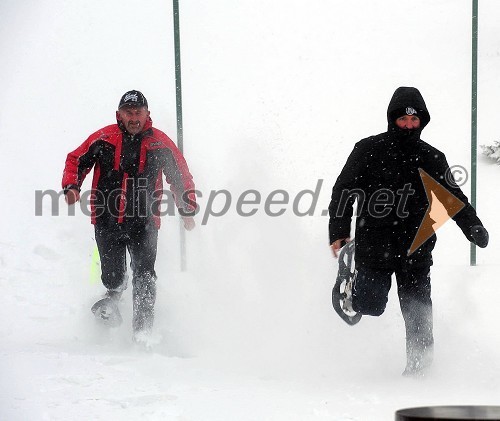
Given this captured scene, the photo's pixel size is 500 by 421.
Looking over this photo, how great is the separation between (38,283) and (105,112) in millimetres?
6024

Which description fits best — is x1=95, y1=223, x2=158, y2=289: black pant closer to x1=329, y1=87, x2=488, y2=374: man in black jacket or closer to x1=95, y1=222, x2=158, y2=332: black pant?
x1=95, y1=222, x2=158, y2=332: black pant

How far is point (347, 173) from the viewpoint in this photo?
4891mm

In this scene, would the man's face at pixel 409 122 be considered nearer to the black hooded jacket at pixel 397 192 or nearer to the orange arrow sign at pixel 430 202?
the black hooded jacket at pixel 397 192

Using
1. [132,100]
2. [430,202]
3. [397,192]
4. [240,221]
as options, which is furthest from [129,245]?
[430,202]

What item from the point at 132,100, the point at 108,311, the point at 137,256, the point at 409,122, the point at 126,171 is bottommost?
the point at 108,311

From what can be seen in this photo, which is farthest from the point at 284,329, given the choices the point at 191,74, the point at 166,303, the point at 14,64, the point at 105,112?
the point at 14,64

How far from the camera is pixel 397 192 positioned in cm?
477

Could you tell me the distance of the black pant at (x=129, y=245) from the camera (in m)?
5.71

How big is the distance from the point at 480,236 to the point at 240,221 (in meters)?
2.95

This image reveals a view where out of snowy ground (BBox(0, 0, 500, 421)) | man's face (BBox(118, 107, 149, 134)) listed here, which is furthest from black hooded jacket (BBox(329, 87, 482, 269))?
man's face (BBox(118, 107, 149, 134))

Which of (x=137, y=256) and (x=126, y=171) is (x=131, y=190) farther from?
(x=137, y=256)

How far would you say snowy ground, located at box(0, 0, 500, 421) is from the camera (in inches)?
178

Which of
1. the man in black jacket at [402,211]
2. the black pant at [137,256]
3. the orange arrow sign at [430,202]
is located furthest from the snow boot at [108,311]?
the orange arrow sign at [430,202]

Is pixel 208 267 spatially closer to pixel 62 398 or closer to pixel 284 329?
pixel 284 329
